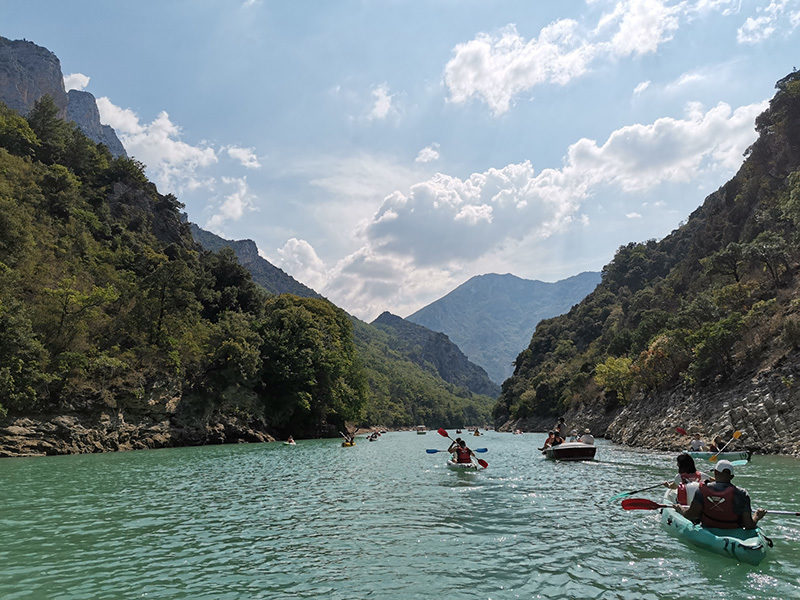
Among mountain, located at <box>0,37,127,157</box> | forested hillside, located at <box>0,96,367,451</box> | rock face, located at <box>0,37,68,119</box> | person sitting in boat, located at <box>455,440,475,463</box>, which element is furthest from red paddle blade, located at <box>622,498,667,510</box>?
rock face, located at <box>0,37,68,119</box>

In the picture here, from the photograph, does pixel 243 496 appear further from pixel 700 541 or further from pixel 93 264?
pixel 93 264

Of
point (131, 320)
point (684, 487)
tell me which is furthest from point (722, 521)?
point (131, 320)

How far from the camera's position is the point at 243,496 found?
1708cm

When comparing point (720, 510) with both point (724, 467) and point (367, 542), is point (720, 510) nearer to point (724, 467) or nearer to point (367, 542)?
point (724, 467)

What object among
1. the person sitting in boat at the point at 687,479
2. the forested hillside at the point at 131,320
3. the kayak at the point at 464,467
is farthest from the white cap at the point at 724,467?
the forested hillside at the point at 131,320

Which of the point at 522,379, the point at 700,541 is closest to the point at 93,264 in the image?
the point at 700,541

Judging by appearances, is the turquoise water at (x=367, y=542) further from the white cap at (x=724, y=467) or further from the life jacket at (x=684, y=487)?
the white cap at (x=724, y=467)

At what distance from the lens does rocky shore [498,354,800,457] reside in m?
26.2

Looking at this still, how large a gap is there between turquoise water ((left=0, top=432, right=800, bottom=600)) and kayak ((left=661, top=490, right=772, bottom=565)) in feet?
0.70

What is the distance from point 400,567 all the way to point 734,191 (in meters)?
83.3

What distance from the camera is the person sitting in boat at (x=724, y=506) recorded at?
9.62 m

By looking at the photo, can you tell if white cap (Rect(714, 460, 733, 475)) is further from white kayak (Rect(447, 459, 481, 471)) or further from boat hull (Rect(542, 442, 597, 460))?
boat hull (Rect(542, 442, 597, 460))

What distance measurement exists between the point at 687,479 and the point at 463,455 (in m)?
13.0

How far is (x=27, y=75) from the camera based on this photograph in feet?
517
